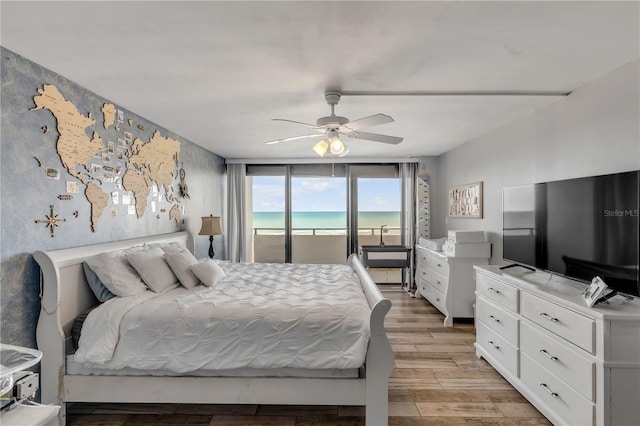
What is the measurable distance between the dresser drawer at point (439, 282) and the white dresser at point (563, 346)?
1.20 metres

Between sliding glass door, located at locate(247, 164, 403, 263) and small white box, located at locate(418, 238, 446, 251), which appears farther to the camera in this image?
sliding glass door, located at locate(247, 164, 403, 263)

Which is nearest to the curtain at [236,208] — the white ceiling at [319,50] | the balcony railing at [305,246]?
the balcony railing at [305,246]

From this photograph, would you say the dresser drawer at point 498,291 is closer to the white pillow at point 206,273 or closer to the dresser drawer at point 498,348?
the dresser drawer at point 498,348

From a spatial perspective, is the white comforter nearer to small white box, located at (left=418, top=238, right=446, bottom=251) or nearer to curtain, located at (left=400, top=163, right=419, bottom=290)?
small white box, located at (left=418, top=238, right=446, bottom=251)

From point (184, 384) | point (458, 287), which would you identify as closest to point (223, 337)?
point (184, 384)

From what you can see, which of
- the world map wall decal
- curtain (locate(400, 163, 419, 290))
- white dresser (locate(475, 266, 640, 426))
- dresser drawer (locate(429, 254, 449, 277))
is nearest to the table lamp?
the world map wall decal

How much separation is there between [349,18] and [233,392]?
2349 millimetres

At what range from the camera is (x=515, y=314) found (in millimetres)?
2633

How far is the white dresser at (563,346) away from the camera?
5.95ft

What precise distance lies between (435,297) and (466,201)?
1440 mm

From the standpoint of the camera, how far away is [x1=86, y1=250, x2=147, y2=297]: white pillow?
2.48 meters

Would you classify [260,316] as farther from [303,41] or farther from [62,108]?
[62,108]

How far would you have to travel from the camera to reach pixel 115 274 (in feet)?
8.30

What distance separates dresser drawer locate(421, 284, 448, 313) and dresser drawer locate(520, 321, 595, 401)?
1.77 meters
